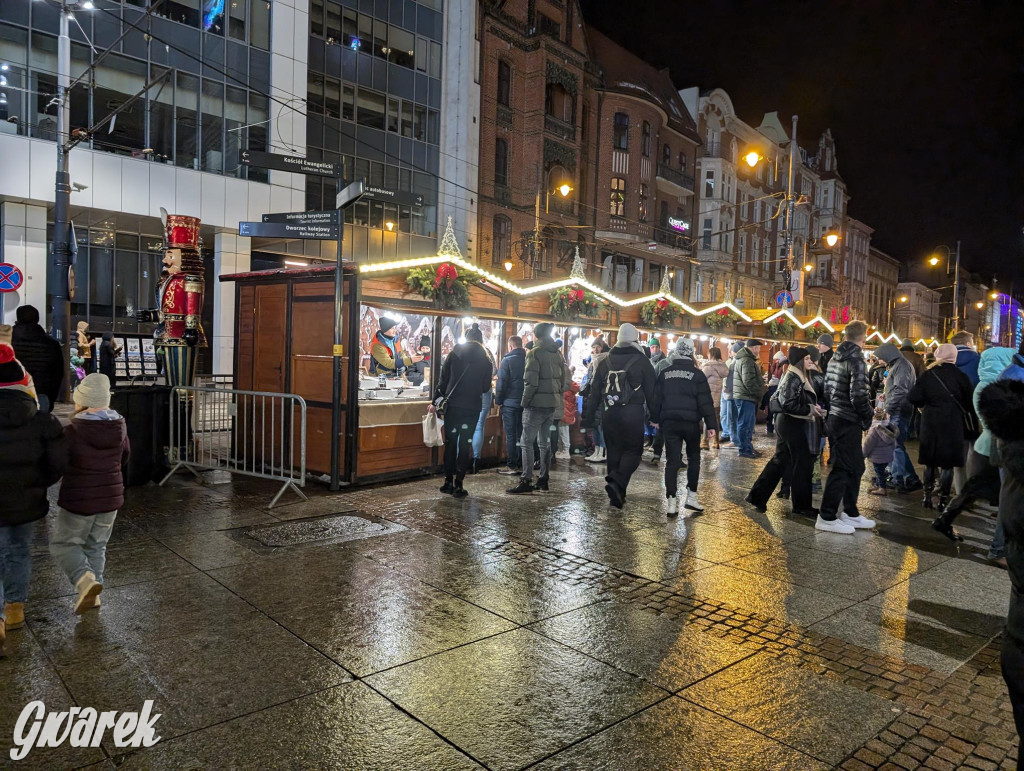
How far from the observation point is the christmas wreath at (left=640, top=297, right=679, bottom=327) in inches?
643

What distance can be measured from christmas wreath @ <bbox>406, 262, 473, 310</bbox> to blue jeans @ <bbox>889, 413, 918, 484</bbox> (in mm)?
6181

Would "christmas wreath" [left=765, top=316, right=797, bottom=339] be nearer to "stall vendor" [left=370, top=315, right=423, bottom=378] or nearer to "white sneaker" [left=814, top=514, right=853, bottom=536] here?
"stall vendor" [left=370, top=315, right=423, bottom=378]

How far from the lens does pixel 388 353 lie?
971 centimetres

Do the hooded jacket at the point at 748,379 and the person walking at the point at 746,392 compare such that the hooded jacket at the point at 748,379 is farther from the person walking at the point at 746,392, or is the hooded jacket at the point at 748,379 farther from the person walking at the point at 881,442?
the person walking at the point at 881,442

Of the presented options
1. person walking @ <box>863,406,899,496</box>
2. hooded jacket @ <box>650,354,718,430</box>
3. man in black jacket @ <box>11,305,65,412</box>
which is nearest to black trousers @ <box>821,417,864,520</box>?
hooded jacket @ <box>650,354,718,430</box>

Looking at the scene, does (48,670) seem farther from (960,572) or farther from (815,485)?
(815,485)

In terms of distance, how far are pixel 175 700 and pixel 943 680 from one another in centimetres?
411

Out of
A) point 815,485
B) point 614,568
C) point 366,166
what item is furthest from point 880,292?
point 614,568

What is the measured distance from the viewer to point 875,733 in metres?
3.44

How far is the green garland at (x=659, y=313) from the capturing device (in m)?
16.4

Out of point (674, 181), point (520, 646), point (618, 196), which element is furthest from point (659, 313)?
point (674, 181)

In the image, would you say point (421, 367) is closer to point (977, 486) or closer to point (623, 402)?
point (623, 402)

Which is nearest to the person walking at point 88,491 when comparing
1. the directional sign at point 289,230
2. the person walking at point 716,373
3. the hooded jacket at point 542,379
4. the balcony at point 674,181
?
the directional sign at point 289,230

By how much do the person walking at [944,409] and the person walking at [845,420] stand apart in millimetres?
1380
